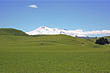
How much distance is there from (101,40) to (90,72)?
160548 millimetres

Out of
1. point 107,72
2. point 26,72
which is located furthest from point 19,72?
point 107,72

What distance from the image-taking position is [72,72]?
24.8 metres

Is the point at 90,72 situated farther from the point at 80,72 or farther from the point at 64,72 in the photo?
the point at 64,72

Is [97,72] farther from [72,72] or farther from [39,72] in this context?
[39,72]

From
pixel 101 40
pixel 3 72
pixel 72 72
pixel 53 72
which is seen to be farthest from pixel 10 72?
pixel 101 40

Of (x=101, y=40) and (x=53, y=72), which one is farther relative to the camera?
(x=101, y=40)

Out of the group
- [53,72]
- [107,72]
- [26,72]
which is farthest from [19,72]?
[107,72]

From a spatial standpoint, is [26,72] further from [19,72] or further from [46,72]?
[46,72]

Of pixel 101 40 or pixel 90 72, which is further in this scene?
pixel 101 40

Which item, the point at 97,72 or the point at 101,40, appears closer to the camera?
the point at 97,72

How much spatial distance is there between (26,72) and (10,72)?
2.22 m

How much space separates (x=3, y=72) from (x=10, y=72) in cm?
94

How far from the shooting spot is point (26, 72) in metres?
24.6

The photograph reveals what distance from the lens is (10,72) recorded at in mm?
24797
